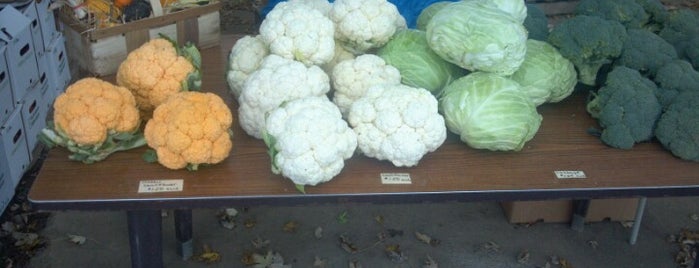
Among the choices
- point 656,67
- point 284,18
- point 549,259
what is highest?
point 284,18

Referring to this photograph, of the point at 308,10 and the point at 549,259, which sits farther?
the point at 549,259

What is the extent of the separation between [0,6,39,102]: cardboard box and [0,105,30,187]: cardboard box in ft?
0.43

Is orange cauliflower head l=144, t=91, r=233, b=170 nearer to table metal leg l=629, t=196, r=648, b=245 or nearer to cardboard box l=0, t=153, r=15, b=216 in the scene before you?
cardboard box l=0, t=153, r=15, b=216

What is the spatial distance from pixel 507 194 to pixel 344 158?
0.51 meters

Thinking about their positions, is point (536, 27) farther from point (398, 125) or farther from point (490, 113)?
point (398, 125)

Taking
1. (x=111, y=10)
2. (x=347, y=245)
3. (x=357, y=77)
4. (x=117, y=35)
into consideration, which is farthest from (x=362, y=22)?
(x=347, y=245)

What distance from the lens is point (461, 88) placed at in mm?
2199

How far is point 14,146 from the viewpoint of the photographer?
11.3 ft

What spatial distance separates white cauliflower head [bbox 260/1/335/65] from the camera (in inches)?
86.4

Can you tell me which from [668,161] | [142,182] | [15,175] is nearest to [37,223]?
A: [15,175]

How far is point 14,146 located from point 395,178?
2.37 meters

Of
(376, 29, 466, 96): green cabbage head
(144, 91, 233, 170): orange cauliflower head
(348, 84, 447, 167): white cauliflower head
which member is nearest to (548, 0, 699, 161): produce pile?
(376, 29, 466, 96): green cabbage head

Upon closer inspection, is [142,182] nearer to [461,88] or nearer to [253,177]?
[253,177]

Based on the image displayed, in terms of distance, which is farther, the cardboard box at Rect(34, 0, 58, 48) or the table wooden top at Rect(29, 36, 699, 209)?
the cardboard box at Rect(34, 0, 58, 48)
